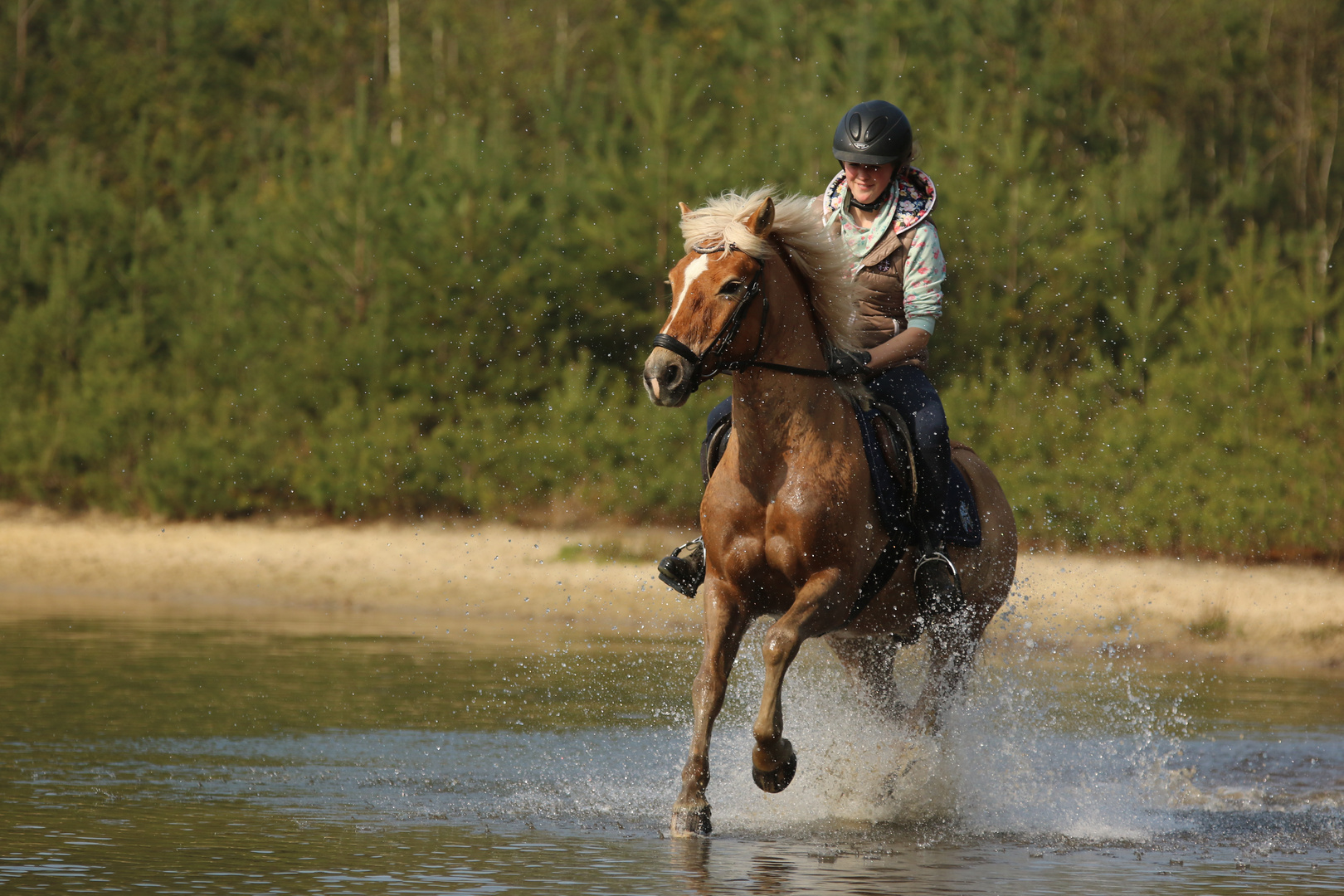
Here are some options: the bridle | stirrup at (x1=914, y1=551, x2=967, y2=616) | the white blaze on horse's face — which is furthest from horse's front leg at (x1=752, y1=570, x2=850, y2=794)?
the white blaze on horse's face

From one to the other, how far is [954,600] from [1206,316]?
14.5m

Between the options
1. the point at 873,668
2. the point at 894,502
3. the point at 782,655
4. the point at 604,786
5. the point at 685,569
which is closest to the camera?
the point at 782,655

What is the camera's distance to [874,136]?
8773 mm

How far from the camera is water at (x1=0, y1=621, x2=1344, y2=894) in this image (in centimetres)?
724

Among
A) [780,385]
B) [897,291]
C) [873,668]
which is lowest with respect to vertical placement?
[873,668]

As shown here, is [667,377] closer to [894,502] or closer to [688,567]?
[894,502]

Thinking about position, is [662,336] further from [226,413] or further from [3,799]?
[226,413]

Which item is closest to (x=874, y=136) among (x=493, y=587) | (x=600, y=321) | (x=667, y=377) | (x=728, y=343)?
(x=728, y=343)

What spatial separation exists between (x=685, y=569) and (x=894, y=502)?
105 cm

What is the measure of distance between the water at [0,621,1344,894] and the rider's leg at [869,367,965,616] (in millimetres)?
1018

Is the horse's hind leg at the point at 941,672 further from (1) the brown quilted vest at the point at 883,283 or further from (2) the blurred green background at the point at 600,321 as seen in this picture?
(2) the blurred green background at the point at 600,321

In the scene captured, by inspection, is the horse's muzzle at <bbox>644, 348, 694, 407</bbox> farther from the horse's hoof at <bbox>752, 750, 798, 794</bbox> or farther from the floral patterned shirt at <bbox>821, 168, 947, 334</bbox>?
the floral patterned shirt at <bbox>821, 168, 947, 334</bbox>

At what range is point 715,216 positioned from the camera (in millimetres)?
7734

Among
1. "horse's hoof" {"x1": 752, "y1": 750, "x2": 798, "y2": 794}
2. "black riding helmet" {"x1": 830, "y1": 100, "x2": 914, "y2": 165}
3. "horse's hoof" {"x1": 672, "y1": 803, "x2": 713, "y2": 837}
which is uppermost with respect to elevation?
"black riding helmet" {"x1": 830, "y1": 100, "x2": 914, "y2": 165}
